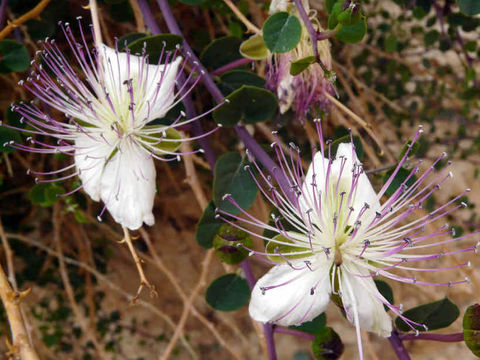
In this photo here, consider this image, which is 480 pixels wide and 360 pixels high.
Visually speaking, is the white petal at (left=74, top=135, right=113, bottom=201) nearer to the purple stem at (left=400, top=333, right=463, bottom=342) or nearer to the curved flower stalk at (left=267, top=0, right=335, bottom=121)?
the curved flower stalk at (left=267, top=0, right=335, bottom=121)

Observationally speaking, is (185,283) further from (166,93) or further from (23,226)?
(166,93)

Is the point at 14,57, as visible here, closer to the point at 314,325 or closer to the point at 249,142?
the point at 249,142

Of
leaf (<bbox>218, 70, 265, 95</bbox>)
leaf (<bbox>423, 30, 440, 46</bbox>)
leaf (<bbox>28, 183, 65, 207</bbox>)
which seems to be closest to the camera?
leaf (<bbox>218, 70, 265, 95</bbox>)

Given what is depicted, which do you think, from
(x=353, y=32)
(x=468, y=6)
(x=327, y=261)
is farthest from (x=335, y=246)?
(x=468, y=6)

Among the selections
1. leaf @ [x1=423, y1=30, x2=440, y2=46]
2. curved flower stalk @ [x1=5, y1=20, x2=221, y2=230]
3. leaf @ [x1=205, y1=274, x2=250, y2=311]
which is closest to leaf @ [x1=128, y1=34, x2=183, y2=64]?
curved flower stalk @ [x1=5, y1=20, x2=221, y2=230]

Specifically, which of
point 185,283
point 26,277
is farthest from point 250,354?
point 26,277

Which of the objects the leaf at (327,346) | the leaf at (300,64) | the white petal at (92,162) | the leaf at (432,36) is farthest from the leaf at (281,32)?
the leaf at (432,36)

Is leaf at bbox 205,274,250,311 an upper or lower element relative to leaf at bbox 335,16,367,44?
lower
